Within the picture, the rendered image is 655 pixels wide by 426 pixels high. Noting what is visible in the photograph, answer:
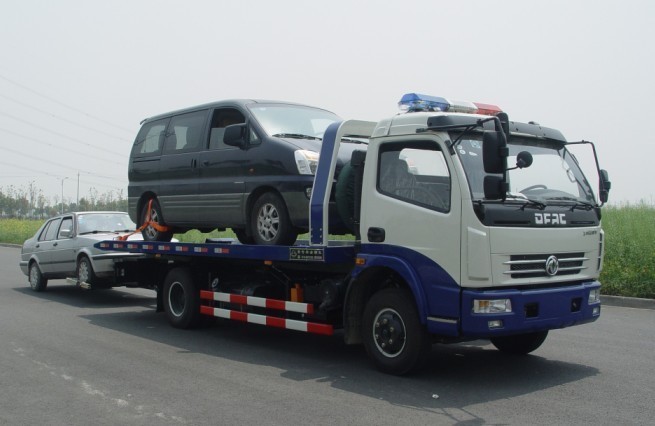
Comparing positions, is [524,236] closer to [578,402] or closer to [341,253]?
[578,402]

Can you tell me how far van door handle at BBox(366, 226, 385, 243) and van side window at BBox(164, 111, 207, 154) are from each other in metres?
3.65

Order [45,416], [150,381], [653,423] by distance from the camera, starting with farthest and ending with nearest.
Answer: [150,381]
[45,416]
[653,423]

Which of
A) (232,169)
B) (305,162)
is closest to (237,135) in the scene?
(232,169)

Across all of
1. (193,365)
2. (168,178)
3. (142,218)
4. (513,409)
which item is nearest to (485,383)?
(513,409)

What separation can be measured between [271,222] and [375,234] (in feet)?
6.56

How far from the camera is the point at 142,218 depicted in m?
11.0

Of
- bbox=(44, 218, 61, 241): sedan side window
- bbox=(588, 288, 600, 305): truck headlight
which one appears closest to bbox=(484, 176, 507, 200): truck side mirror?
bbox=(588, 288, 600, 305): truck headlight

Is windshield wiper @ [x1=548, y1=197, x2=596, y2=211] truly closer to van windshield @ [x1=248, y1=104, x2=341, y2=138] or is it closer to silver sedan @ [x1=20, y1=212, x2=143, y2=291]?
van windshield @ [x1=248, y1=104, x2=341, y2=138]

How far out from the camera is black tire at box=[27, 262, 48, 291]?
14734 millimetres

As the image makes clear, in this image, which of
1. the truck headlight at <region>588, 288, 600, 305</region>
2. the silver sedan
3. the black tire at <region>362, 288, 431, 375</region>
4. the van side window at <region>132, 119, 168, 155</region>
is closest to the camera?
the black tire at <region>362, 288, 431, 375</region>

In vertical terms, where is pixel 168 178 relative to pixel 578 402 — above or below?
above

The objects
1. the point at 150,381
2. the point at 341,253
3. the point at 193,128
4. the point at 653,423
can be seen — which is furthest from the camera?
the point at 193,128

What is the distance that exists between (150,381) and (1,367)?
1910 mm

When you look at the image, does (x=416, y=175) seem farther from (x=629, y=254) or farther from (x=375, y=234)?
(x=629, y=254)
